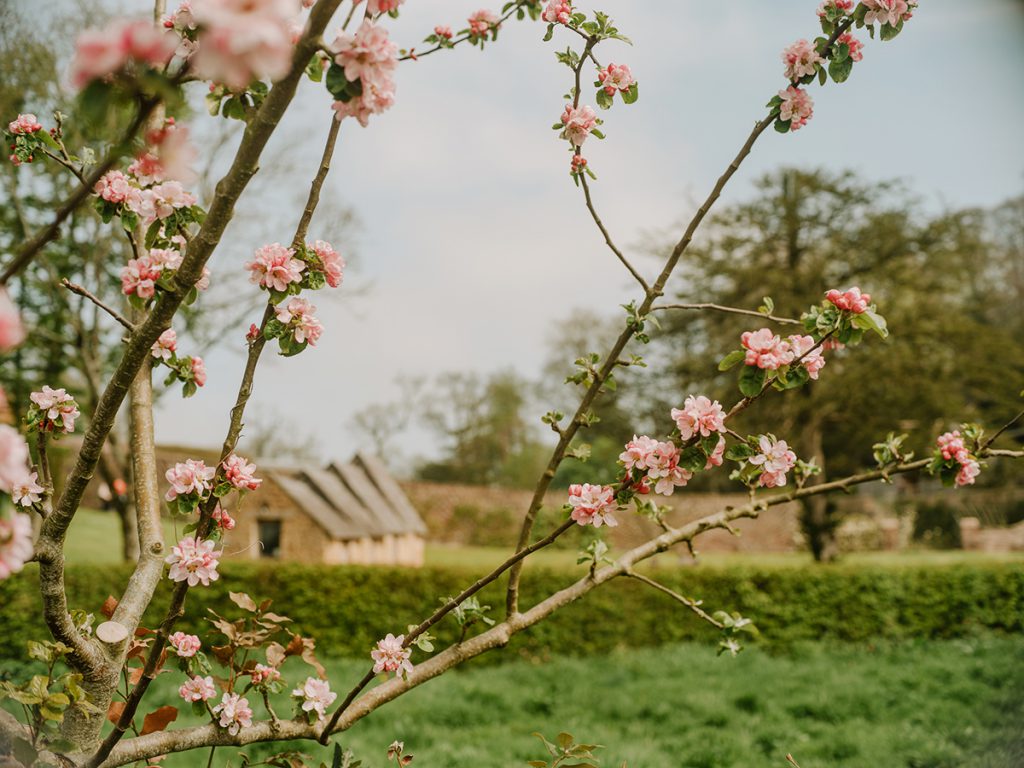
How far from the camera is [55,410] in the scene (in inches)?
76.2

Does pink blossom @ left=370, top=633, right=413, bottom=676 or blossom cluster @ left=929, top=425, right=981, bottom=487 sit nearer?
pink blossom @ left=370, top=633, right=413, bottom=676

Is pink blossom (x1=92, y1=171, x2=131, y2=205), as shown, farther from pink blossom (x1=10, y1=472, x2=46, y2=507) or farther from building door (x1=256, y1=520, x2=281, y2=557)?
building door (x1=256, y1=520, x2=281, y2=557)

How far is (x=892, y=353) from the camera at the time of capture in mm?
17891

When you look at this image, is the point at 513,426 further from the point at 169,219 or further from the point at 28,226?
the point at 169,219

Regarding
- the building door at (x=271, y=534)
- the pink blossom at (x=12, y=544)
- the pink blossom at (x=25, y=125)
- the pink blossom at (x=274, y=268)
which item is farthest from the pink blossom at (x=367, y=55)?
the building door at (x=271, y=534)

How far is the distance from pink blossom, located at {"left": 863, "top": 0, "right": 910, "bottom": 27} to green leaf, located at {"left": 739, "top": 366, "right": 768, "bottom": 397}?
98cm

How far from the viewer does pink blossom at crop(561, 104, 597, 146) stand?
7.28 ft

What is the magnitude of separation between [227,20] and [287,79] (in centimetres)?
50

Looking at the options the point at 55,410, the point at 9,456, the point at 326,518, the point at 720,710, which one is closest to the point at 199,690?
the point at 55,410

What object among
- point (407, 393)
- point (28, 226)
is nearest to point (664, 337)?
point (28, 226)

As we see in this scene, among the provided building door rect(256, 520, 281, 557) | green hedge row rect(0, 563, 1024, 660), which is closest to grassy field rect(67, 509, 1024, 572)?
building door rect(256, 520, 281, 557)

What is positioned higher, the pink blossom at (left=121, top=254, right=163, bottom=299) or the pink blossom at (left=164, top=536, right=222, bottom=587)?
the pink blossom at (left=121, top=254, right=163, bottom=299)

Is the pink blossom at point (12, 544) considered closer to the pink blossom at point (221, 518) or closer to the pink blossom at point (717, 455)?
the pink blossom at point (221, 518)

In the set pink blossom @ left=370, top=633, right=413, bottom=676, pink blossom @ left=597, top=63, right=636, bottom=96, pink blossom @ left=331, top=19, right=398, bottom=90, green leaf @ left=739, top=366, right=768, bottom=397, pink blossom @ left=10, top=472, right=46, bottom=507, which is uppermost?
pink blossom @ left=597, top=63, right=636, bottom=96
